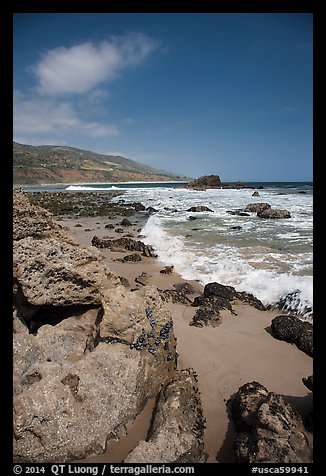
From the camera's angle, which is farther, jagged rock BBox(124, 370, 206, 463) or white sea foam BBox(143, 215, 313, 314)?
white sea foam BBox(143, 215, 313, 314)

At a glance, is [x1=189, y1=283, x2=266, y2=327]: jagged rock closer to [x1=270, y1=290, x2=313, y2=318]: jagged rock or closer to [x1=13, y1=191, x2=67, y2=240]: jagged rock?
[x1=270, y1=290, x2=313, y2=318]: jagged rock

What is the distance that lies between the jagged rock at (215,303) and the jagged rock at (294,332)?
40.5 inches

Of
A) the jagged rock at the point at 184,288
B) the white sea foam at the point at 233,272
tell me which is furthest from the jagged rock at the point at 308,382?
the jagged rock at the point at 184,288

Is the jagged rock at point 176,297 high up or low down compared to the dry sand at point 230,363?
up

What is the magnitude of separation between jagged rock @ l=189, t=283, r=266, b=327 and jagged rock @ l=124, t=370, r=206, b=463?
2.04 m

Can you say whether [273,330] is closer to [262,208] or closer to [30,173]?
[262,208]

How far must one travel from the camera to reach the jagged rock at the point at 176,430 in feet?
8.36

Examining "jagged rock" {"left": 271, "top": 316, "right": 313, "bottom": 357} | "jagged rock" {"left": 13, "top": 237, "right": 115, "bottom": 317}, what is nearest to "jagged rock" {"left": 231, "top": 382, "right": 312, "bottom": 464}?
"jagged rock" {"left": 271, "top": 316, "right": 313, "bottom": 357}

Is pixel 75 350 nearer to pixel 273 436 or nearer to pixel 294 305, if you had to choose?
pixel 273 436

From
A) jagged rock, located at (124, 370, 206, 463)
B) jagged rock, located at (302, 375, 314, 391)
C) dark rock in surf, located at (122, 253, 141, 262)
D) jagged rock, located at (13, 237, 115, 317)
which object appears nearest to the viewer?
jagged rock, located at (124, 370, 206, 463)

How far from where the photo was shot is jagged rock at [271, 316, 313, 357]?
14.9ft

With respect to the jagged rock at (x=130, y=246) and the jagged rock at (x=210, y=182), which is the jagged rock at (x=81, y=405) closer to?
the jagged rock at (x=130, y=246)

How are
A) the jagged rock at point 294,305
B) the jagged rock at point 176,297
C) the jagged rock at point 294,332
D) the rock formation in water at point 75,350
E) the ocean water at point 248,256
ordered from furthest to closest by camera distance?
the ocean water at point 248,256, the jagged rock at point 176,297, the jagged rock at point 294,305, the jagged rock at point 294,332, the rock formation in water at point 75,350
